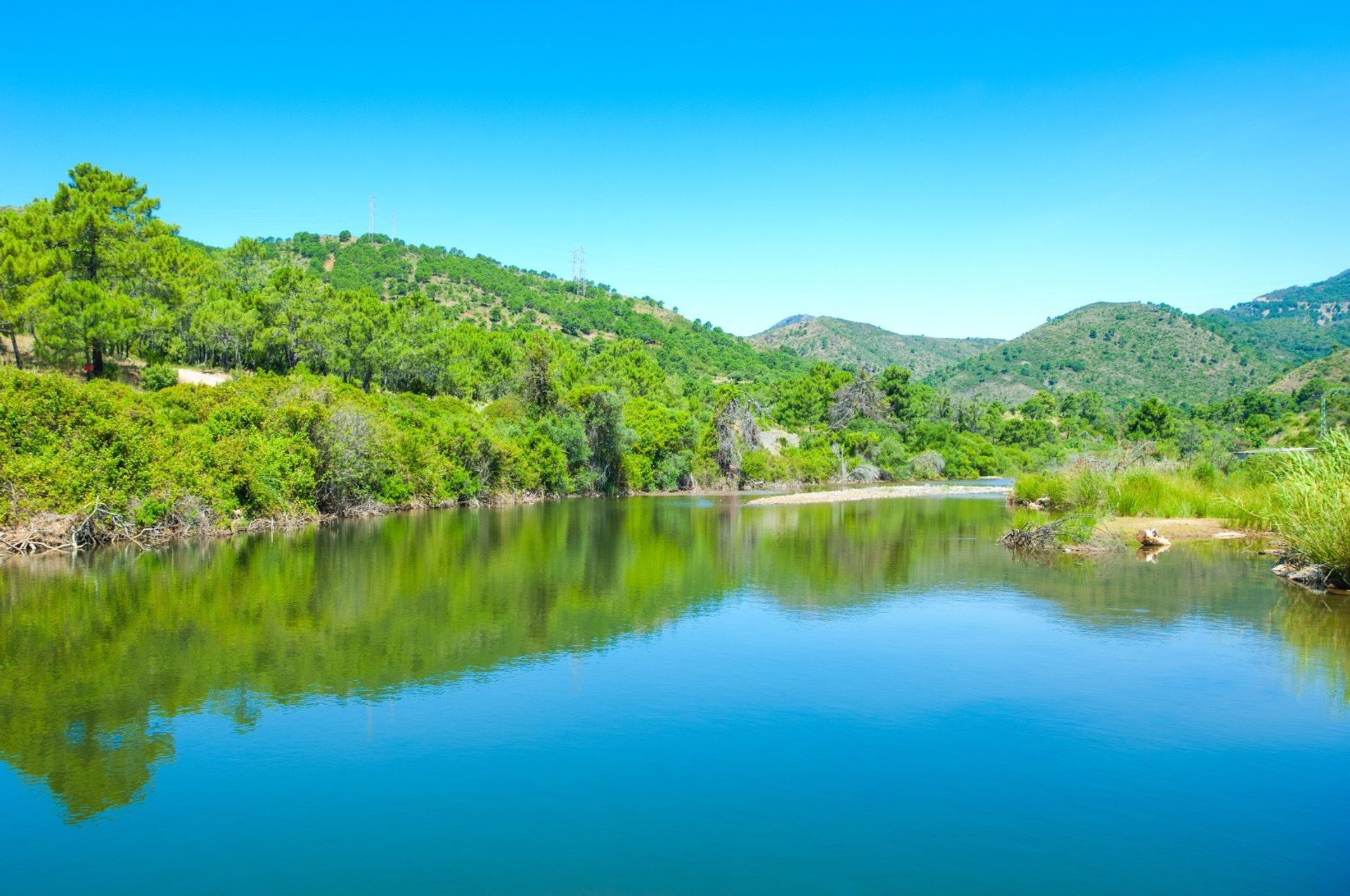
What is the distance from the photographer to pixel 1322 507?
61.1ft

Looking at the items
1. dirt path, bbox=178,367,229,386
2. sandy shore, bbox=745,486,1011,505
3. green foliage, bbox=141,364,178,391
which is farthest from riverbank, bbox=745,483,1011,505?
dirt path, bbox=178,367,229,386

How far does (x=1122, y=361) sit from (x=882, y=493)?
366 ft

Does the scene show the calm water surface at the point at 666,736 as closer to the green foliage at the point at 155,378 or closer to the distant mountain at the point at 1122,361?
the green foliage at the point at 155,378

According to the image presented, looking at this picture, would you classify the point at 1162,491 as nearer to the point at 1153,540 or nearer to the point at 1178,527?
the point at 1178,527

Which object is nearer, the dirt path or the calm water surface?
the calm water surface

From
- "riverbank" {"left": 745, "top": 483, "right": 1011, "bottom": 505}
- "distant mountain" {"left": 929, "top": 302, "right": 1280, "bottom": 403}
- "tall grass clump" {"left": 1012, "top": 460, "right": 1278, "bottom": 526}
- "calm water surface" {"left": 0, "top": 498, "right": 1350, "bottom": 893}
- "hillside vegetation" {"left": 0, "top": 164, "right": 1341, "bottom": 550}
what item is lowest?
"calm water surface" {"left": 0, "top": 498, "right": 1350, "bottom": 893}

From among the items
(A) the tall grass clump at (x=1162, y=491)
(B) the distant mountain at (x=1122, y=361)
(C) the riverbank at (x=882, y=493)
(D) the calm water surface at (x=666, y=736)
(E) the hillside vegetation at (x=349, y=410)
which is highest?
(B) the distant mountain at (x=1122, y=361)

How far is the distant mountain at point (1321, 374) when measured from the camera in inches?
3214

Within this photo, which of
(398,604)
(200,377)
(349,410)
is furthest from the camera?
(200,377)

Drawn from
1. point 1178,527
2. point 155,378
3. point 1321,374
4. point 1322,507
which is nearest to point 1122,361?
point 1321,374

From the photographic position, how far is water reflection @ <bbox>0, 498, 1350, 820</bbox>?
11.1 m

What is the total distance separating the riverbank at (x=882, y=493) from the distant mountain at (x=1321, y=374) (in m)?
46.0

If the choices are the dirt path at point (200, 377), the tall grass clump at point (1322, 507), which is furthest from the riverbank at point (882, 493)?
the dirt path at point (200, 377)

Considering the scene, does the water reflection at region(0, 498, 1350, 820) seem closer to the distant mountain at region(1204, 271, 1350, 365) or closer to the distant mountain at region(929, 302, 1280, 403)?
the distant mountain at region(929, 302, 1280, 403)
